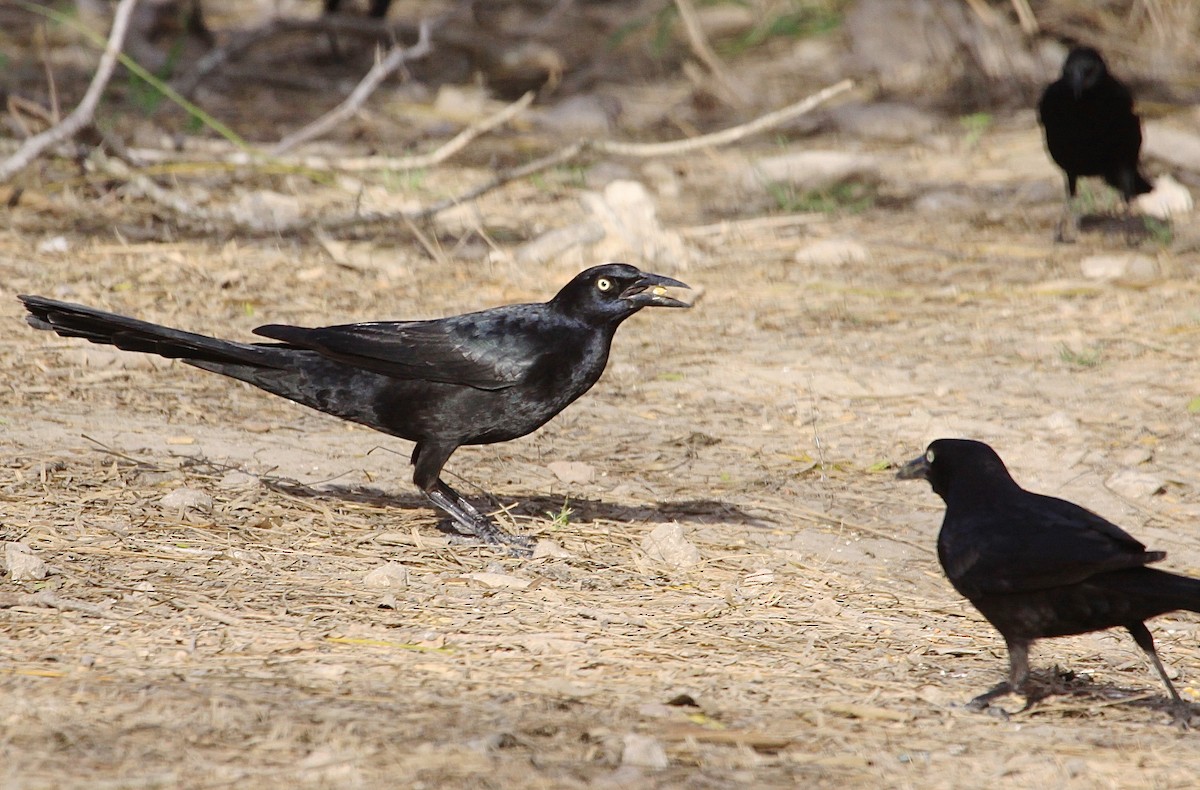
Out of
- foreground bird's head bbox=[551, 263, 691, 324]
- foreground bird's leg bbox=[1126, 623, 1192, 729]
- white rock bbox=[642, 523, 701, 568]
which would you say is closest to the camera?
foreground bird's leg bbox=[1126, 623, 1192, 729]

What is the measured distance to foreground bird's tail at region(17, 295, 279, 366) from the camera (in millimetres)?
4469

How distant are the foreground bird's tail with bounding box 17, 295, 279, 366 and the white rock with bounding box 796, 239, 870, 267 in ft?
13.9

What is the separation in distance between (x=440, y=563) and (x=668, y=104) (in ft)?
28.0

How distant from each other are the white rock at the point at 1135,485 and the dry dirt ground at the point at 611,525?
0.10ft

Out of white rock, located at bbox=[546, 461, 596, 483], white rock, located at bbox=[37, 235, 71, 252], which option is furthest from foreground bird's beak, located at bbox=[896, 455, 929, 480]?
white rock, located at bbox=[37, 235, 71, 252]

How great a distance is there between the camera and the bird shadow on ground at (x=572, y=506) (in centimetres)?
508

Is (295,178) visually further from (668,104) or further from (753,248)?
(668,104)

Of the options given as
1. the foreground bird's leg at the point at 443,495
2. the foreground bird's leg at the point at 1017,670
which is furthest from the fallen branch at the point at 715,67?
the foreground bird's leg at the point at 1017,670

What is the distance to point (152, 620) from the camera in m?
3.65

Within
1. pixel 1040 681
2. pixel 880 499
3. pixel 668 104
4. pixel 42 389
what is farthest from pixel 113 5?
pixel 1040 681

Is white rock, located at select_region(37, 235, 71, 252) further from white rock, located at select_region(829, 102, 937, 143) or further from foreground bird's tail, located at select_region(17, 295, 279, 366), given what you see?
white rock, located at select_region(829, 102, 937, 143)

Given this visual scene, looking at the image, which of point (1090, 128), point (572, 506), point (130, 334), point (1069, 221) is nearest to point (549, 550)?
point (572, 506)

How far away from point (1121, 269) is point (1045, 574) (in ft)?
16.6

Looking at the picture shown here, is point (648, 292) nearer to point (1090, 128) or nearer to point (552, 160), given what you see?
point (552, 160)
